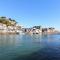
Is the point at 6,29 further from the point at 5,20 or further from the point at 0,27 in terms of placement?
the point at 5,20

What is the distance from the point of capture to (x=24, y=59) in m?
24.8

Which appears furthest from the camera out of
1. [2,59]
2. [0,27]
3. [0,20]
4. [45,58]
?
[0,20]

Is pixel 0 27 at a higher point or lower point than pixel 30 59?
higher

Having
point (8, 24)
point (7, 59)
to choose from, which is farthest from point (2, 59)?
point (8, 24)

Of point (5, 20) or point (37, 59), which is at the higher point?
point (5, 20)

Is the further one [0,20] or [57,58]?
[0,20]

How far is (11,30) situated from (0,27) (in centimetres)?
1319

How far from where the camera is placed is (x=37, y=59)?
83.3 feet

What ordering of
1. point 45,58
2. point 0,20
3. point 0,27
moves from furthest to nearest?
1. point 0,20
2. point 0,27
3. point 45,58

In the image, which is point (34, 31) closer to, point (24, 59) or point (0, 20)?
point (0, 20)

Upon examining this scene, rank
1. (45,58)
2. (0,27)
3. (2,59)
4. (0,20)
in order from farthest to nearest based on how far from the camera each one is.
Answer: (0,20) → (0,27) → (45,58) → (2,59)

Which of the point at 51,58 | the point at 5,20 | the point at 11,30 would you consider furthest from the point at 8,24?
the point at 51,58

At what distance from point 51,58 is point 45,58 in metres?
1.02

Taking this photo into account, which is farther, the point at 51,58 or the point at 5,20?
the point at 5,20
